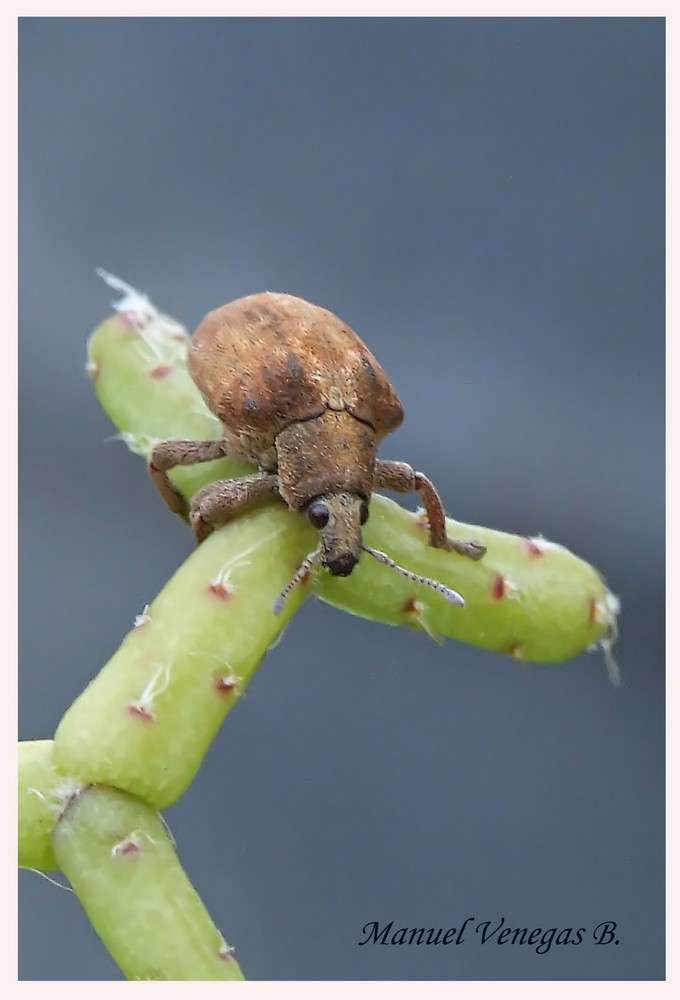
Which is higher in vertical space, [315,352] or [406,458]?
[315,352]

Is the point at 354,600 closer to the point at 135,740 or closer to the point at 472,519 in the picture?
the point at 135,740

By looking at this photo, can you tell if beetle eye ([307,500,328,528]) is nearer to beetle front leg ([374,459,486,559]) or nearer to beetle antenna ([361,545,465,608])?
beetle antenna ([361,545,465,608])

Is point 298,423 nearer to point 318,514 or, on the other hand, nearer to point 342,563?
point 318,514

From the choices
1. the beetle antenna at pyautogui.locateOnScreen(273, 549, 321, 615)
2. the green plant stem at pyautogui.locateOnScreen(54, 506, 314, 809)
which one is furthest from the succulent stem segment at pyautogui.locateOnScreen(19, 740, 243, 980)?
the beetle antenna at pyautogui.locateOnScreen(273, 549, 321, 615)

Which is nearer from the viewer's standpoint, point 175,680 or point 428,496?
point 175,680

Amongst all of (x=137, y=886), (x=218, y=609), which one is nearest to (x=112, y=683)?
(x=218, y=609)

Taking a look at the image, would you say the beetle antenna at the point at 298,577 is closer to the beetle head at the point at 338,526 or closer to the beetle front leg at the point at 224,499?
the beetle head at the point at 338,526

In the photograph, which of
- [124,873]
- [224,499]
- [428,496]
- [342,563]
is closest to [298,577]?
[342,563]
